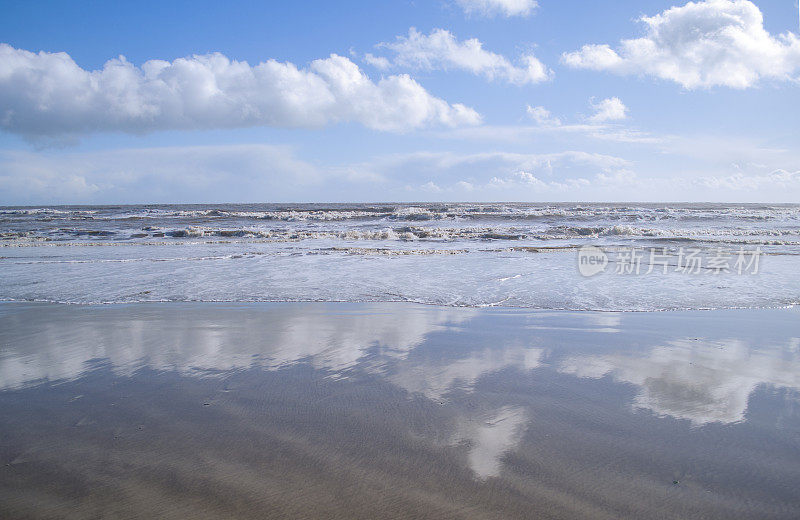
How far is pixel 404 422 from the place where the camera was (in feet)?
10.1

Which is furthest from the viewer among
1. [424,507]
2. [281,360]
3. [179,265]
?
[179,265]

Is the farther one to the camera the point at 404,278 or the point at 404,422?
the point at 404,278

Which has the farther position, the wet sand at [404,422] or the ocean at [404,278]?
the ocean at [404,278]

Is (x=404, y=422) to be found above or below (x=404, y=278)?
below

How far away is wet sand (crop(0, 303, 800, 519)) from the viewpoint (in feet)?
7.47

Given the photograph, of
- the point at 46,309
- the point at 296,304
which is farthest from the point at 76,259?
the point at 296,304

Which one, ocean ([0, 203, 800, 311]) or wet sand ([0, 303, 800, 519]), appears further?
ocean ([0, 203, 800, 311])

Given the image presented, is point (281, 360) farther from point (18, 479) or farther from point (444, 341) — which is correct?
point (18, 479)

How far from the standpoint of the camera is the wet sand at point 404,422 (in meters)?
2.28

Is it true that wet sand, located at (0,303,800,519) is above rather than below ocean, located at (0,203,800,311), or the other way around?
below

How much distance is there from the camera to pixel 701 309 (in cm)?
651

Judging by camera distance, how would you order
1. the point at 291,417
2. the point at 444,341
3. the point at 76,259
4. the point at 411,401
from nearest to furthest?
the point at 291,417
the point at 411,401
the point at 444,341
the point at 76,259

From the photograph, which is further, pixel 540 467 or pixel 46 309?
pixel 46 309

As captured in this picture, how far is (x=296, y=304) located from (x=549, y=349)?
3.90 m
